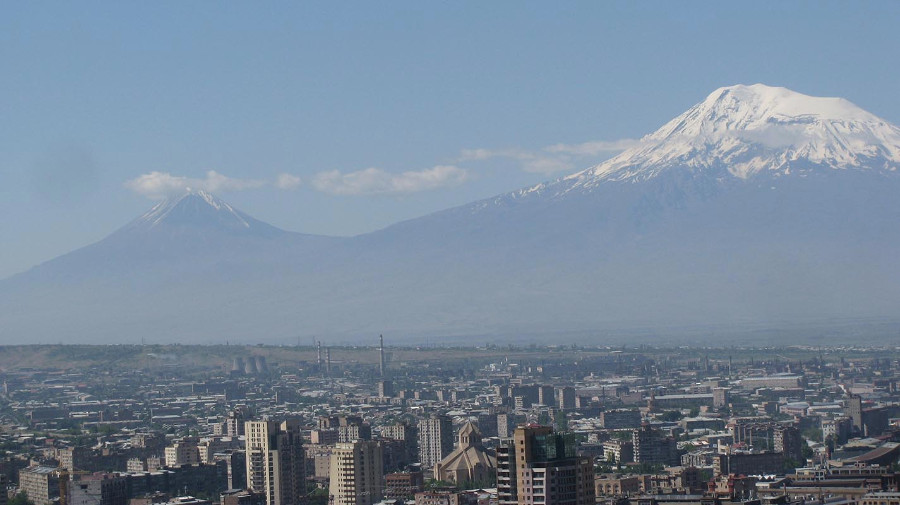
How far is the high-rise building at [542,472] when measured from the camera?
36.2 meters

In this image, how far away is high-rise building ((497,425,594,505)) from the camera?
A: 119 ft

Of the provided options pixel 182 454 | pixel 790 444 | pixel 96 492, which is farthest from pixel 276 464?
pixel 790 444

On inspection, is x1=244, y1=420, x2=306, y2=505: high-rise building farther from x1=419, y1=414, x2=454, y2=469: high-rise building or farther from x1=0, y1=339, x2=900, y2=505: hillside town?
x1=419, y1=414, x2=454, y2=469: high-rise building

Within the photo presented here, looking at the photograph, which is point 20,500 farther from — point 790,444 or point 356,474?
point 790,444

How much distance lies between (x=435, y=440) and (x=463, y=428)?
647 cm

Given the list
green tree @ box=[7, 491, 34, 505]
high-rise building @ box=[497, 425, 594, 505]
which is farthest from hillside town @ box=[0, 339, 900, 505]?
green tree @ box=[7, 491, 34, 505]

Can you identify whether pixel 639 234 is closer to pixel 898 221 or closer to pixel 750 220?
pixel 750 220

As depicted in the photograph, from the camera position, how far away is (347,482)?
57.6 m

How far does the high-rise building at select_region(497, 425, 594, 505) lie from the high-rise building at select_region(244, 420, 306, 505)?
71.9 ft

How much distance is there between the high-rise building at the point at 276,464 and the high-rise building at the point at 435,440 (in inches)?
602

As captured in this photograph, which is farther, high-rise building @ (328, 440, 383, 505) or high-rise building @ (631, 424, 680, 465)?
high-rise building @ (631, 424, 680, 465)

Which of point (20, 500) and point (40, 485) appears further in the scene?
point (40, 485)

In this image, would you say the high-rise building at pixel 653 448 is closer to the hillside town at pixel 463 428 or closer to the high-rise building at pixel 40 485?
the hillside town at pixel 463 428

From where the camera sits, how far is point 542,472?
119 ft
